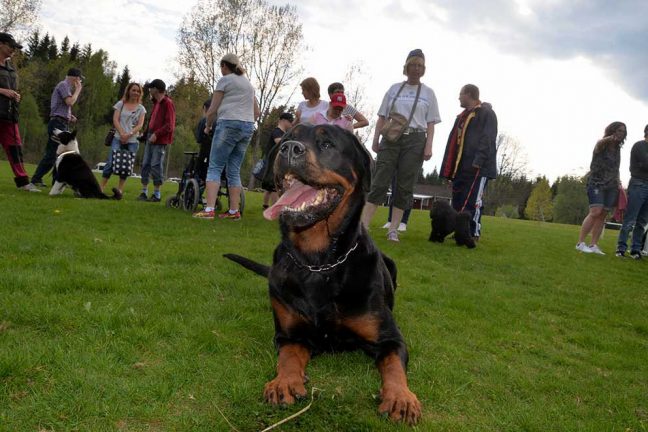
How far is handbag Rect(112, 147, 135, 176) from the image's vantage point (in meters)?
9.23

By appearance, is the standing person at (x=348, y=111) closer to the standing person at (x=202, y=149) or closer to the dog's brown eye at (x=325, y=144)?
the standing person at (x=202, y=149)

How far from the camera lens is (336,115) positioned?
709 centimetres

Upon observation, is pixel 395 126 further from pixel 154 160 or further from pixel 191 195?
pixel 154 160

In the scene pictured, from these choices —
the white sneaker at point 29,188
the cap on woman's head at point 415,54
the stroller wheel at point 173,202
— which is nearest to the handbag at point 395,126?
the cap on woman's head at point 415,54

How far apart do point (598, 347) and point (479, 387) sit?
5.20 ft

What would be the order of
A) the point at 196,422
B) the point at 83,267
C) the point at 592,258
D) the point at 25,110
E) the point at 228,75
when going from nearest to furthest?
1. the point at 196,422
2. the point at 83,267
3. the point at 228,75
4. the point at 592,258
5. the point at 25,110

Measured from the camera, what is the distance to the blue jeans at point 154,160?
9484mm

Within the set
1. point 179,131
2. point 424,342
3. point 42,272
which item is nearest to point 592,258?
point 424,342

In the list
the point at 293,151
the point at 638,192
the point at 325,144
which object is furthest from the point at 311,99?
the point at 638,192

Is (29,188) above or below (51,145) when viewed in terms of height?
below

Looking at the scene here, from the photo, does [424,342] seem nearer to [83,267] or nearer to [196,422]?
[196,422]

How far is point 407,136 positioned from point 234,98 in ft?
8.86

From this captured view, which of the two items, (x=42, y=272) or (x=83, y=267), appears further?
(x=83, y=267)

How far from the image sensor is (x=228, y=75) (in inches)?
284
